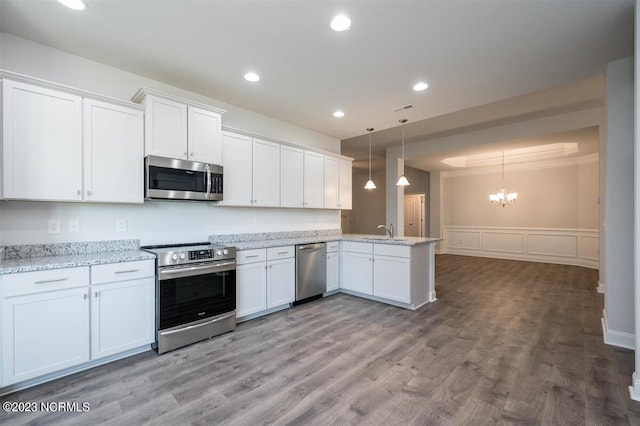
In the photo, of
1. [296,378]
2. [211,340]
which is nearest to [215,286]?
[211,340]

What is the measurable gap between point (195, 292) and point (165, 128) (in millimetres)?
1690

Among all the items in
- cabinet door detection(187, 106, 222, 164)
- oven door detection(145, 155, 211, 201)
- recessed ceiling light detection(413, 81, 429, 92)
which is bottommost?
oven door detection(145, 155, 211, 201)

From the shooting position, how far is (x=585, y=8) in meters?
2.10

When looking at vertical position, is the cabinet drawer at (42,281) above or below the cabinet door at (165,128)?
below

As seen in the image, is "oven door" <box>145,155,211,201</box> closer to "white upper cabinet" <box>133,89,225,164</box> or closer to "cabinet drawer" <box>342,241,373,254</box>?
"white upper cabinet" <box>133,89,225,164</box>

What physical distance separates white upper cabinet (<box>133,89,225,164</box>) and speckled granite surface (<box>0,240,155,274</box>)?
3.29 ft

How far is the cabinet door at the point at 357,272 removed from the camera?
432 centimetres

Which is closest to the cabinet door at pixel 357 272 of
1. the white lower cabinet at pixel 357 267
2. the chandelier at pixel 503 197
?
the white lower cabinet at pixel 357 267

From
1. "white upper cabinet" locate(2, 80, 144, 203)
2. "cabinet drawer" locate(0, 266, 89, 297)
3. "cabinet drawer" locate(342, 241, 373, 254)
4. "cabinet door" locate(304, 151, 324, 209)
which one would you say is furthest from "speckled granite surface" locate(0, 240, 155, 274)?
"cabinet drawer" locate(342, 241, 373, 254)

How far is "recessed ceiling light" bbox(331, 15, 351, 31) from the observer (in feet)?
7.24

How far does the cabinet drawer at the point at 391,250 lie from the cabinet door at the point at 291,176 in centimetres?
135

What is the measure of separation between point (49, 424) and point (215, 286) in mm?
1484

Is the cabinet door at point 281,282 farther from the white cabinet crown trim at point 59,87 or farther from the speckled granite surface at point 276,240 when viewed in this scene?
the white cabinet crown trim at point 59,87

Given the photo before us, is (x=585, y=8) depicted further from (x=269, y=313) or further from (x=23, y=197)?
(x=23, y=197)
